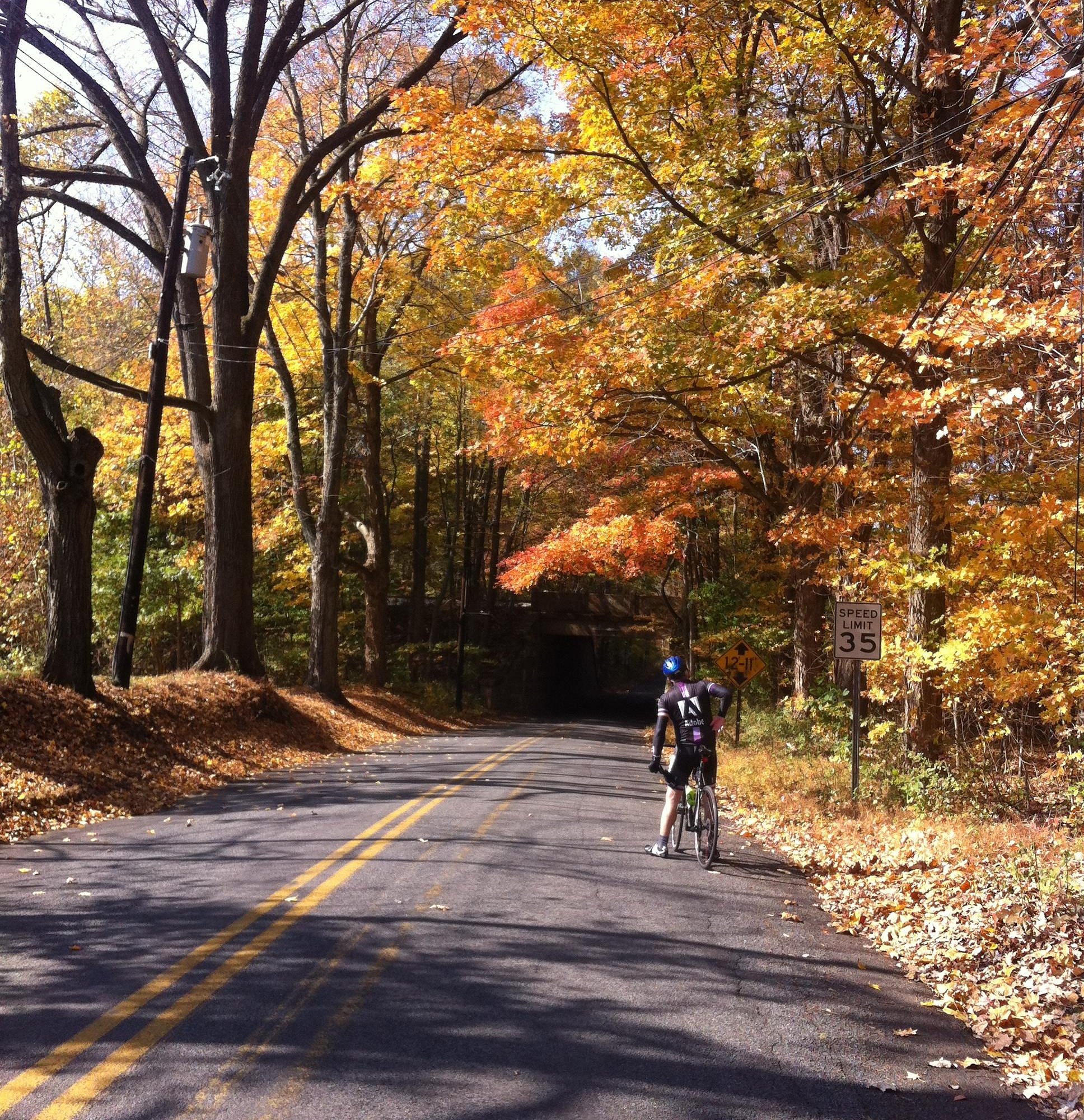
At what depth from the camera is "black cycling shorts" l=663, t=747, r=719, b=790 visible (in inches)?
373

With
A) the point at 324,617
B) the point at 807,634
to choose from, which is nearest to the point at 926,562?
the point at 807,634

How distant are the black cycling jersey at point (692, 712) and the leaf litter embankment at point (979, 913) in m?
1.64

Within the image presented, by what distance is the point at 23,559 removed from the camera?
23.5m

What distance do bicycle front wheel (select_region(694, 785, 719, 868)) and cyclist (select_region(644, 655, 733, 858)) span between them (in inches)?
6.0

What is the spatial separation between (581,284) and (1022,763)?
65.8 feet

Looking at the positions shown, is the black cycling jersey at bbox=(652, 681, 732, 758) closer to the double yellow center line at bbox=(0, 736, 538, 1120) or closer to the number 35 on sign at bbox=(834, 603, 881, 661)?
the double yellow center line at bbox=(0, 736, 538, 1120)

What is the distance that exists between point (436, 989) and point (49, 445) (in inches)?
→ 424

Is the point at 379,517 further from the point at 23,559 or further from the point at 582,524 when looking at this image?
the point at 23,559

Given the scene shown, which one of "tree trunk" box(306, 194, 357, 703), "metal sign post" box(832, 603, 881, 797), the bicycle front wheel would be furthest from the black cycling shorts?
"tree trunk" box(306, 194, 357, 703)

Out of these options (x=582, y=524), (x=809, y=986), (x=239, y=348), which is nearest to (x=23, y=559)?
(x=239, y=348)

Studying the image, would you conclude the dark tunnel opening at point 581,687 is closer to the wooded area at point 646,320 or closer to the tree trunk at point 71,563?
the wooded area at point 646,320

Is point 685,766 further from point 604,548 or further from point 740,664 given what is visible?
point 604,548

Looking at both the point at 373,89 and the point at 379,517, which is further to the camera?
the point at 379,517

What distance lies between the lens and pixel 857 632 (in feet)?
44.3
